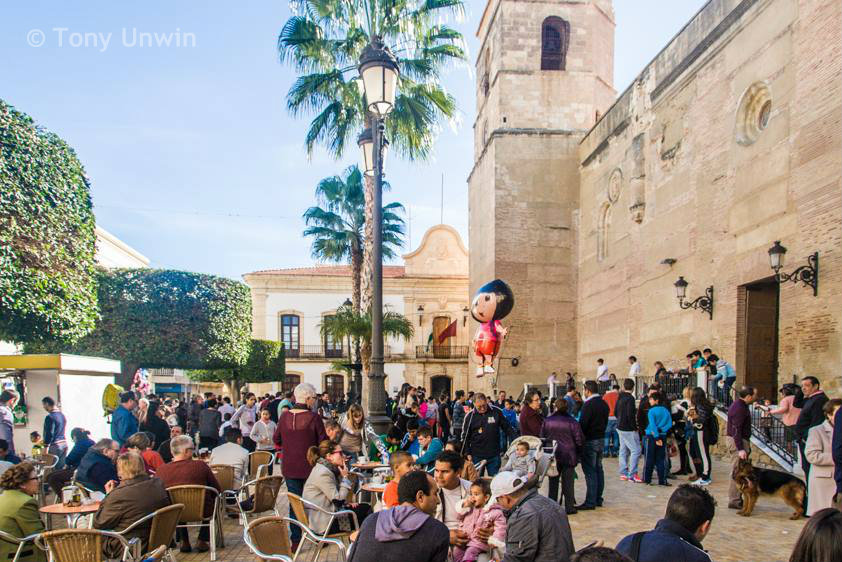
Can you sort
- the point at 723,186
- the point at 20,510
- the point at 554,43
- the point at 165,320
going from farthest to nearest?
the point at 554,43 < the point at 165,320 < the point at 723,186 < the point at 20,510

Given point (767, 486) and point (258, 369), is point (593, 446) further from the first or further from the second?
point (258, 369)

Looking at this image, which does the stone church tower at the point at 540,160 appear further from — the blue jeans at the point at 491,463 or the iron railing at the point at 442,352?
the blue jeans at the point at 491,463

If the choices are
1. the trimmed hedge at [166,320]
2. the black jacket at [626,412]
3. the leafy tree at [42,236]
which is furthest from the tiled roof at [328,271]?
the black jacket at [626,412]

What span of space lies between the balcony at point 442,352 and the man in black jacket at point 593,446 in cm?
3168

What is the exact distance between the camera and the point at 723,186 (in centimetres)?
1611

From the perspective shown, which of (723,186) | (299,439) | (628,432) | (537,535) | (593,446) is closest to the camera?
(537,535)

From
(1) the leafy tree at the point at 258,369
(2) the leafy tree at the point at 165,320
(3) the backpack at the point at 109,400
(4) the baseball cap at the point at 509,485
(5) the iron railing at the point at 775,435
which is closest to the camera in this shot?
(4) the baseball cap at the point at 509,485

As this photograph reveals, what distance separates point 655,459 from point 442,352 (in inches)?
1197

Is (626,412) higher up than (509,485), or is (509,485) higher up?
(509,485)

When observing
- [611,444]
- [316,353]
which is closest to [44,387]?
[611,444]

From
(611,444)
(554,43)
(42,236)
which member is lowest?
(611,444)

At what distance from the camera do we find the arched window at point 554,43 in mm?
28094

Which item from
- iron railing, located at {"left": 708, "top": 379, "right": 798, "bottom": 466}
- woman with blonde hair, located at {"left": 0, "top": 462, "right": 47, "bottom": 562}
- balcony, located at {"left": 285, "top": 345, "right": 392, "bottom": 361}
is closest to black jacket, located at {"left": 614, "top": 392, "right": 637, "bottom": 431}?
iron railing, located at {"left": 708, "top": 379, "right": 798, "bottom": 466}

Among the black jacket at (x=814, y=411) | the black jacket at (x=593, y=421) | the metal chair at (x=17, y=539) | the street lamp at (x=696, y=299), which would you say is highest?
the street lamp at (x=696, y=299)
